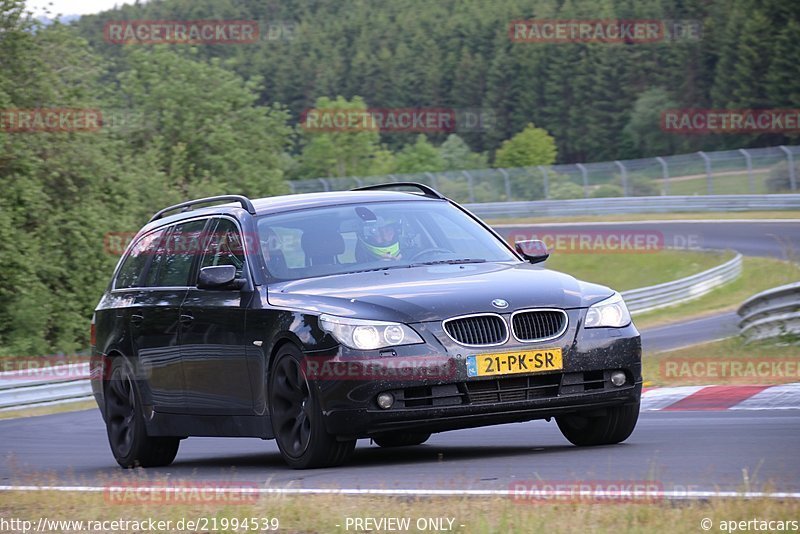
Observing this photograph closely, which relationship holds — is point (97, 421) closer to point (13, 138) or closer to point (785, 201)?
point (13, 138)

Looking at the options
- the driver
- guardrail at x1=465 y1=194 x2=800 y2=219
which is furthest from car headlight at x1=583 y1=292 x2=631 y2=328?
guardrail at x1=465 y1=194 x2=800 y2=219

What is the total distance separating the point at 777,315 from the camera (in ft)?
57.0

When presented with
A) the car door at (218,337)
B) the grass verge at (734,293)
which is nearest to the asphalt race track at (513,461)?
the car door at (218,337)

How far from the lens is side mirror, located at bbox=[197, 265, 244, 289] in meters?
8.38

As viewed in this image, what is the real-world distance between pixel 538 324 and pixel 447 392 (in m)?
0.64

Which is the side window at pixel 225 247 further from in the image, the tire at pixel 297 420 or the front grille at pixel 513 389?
the front grille at pixel 513 389

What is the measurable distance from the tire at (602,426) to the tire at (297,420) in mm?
1464

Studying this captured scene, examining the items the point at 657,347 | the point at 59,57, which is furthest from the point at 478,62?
the point at 657,347

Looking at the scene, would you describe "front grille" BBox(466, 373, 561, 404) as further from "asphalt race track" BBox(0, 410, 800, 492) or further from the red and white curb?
the red and white curb

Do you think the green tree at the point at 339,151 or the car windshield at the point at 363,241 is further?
the green tree at the point at 339,151

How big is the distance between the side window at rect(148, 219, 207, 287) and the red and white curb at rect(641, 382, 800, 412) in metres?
3.92

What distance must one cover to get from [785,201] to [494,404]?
41.5 metres

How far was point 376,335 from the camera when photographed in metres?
7.51

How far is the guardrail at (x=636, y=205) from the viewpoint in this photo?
4822cm
